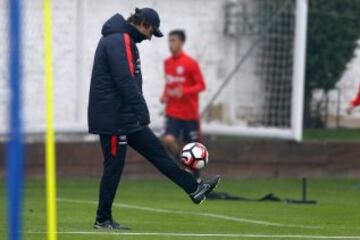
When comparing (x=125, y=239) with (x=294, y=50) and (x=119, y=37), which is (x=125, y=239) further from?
(x=294, y=50)

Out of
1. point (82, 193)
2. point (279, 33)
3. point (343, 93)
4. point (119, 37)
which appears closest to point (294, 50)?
point (279, 33)

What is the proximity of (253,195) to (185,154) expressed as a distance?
177 inches

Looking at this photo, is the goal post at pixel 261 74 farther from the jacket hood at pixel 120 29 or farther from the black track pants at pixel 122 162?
the jacket hood at pixel 120 29

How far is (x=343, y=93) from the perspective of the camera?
25.5 meters

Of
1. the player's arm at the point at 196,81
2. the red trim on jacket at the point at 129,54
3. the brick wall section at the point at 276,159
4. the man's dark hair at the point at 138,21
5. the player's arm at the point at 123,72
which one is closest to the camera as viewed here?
the player's arm at the point at 123,72

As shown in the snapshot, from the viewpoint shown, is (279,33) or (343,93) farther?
(343,93)

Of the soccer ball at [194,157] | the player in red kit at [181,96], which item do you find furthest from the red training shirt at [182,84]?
the soccer ball at [194,157]

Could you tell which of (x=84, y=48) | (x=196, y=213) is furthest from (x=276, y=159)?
(x=196, y=213)

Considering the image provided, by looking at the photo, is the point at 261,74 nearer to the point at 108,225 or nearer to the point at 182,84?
the point at 182,84

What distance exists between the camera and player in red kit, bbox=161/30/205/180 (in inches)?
795

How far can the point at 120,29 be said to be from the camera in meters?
12.6

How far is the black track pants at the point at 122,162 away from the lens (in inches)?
496

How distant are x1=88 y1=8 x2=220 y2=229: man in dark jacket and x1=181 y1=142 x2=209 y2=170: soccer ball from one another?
4.78 ft

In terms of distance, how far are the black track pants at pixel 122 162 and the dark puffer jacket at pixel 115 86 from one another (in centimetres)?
13
